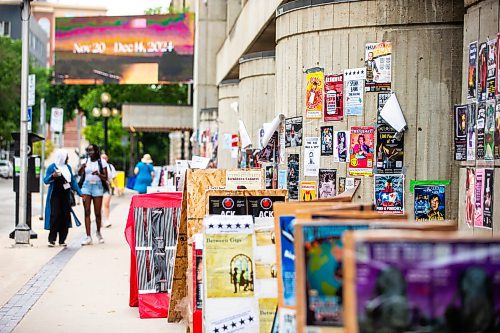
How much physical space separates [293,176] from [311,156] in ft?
1.92

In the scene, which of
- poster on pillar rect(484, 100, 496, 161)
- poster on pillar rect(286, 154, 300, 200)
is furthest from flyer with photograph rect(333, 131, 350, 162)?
poster on pillar rect(484, 100, 496, 161)

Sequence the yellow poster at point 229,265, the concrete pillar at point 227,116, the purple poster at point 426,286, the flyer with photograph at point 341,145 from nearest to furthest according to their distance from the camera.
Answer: the purple poster at point 426,286
the yellow poster at point 229,265
the flyer with photograph at point 341,145
the concrete pillar at point 227,116

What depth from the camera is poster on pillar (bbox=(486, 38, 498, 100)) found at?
739 centimetres

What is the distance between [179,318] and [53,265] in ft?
16.8

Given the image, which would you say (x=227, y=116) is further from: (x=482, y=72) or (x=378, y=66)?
(x=482, y=72)

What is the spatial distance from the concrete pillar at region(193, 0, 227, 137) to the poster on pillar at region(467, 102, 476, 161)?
2661 centimetres

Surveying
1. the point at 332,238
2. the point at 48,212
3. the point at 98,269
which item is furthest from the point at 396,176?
the point at 48,212

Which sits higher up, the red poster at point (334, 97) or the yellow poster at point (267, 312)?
the red poster at point (334, 97)

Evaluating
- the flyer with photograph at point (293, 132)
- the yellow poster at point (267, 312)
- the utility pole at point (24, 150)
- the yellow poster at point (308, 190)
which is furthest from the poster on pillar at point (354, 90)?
the utility pole at point (24, 150)

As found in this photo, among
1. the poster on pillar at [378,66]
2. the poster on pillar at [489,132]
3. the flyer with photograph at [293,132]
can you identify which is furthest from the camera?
the flyer with photograph at [293,132]

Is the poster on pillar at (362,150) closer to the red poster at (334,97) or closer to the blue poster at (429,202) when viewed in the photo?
the red poster at (334,97)

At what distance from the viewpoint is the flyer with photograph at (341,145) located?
409 inches

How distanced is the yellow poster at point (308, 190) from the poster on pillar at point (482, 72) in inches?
133

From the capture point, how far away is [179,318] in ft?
30.2
